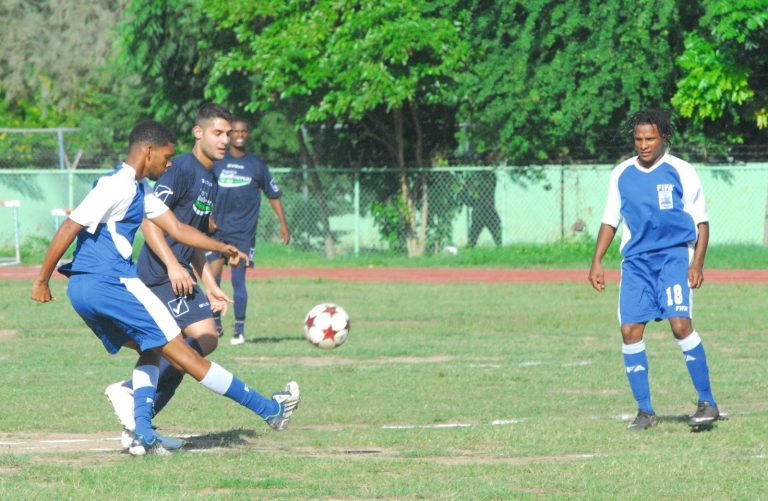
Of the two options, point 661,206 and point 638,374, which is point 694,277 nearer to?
point 661,206

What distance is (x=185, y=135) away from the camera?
31453 millimetres

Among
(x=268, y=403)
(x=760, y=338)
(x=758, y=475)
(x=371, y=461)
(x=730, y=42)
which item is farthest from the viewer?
(x=730, y=42)

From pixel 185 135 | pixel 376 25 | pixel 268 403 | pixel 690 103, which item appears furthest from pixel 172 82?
pixel 268 403

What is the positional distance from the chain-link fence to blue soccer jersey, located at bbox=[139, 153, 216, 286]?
18.4 meters

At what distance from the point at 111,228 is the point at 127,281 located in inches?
12.3

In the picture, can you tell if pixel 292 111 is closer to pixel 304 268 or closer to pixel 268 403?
pixel 304 268

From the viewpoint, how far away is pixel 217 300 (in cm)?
892

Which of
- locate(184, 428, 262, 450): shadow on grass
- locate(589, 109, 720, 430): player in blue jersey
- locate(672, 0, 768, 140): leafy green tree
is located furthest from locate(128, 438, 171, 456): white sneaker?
locate(672, 0, 768, 140): leafy green tree

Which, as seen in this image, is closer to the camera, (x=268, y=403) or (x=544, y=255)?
(x=268, y=403)

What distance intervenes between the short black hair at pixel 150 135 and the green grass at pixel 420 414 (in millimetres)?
1802

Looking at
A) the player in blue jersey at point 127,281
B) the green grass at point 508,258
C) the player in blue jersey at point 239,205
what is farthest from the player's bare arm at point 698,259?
the green grass at point 508,258

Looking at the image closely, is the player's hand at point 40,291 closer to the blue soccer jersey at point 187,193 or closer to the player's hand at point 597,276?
the blue soccer jersey at point 187,193

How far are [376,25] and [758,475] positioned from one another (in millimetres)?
19809

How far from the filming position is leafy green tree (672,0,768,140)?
23406mm
